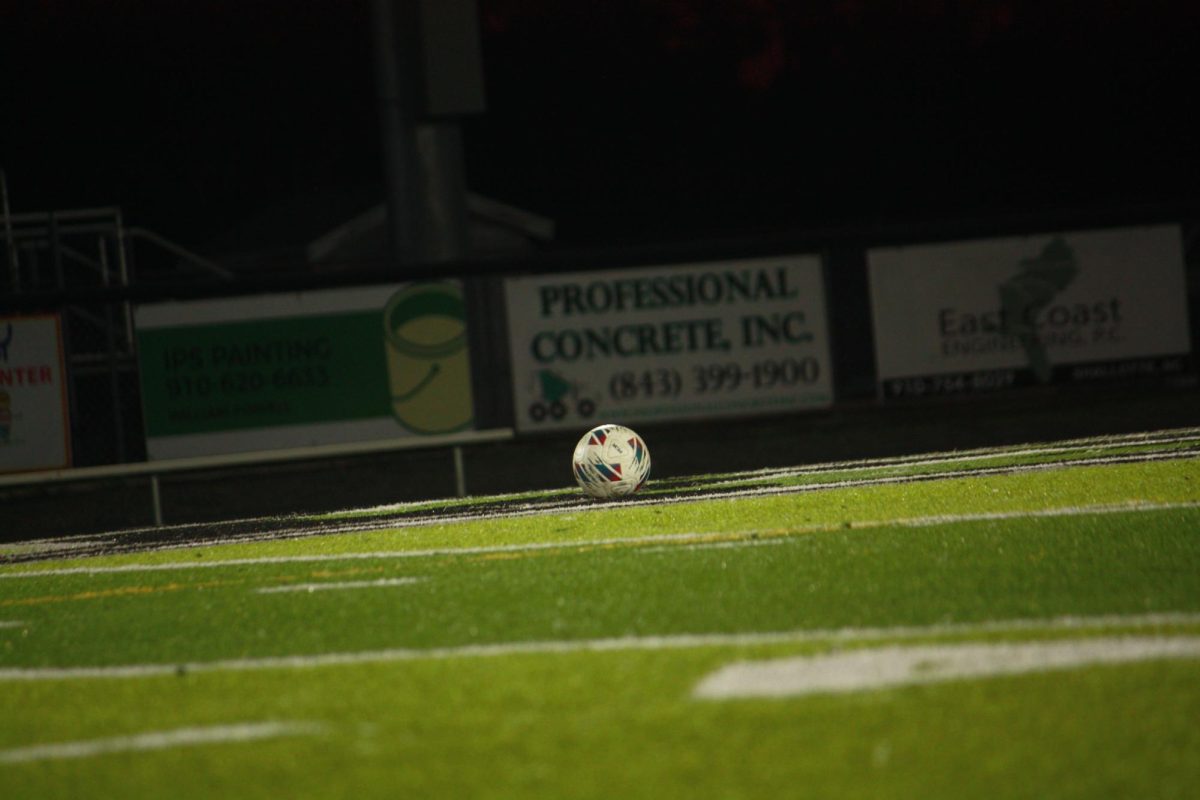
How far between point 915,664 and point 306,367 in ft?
31.0

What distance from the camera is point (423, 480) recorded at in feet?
51.4

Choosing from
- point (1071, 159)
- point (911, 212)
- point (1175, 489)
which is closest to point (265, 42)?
point (911, 212)

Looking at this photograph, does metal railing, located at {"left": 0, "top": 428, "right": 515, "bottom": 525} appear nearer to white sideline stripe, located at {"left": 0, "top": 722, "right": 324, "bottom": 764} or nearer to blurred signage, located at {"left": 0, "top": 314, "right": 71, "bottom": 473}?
blurred signage, located at {"left": 0, "top": 314, "right": 71, "bottom": 473}

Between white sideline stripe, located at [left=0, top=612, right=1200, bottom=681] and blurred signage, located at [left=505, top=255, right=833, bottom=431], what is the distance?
326 inches

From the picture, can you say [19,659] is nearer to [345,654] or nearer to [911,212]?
[345,654]

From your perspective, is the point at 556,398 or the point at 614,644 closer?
the point at 614,644

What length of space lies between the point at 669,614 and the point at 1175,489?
13.3 feet

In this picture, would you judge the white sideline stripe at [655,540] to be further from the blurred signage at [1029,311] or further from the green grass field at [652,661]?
the blurred signage at [1029,311]

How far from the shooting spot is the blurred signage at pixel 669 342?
13.9 metres

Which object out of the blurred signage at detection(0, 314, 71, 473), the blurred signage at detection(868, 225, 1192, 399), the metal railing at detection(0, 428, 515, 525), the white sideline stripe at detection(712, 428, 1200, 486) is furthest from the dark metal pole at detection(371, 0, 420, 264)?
the white sideline stripe at detection(712, 428, 1200, 486)

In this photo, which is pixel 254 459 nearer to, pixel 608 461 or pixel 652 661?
pixel 608 461

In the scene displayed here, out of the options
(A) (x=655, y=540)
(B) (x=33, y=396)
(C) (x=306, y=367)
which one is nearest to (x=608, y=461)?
(A) (x=655, y=540)

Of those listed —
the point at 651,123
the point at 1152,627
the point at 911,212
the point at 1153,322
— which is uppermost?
the point at 651,123

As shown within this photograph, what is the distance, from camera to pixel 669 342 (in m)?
14.0
